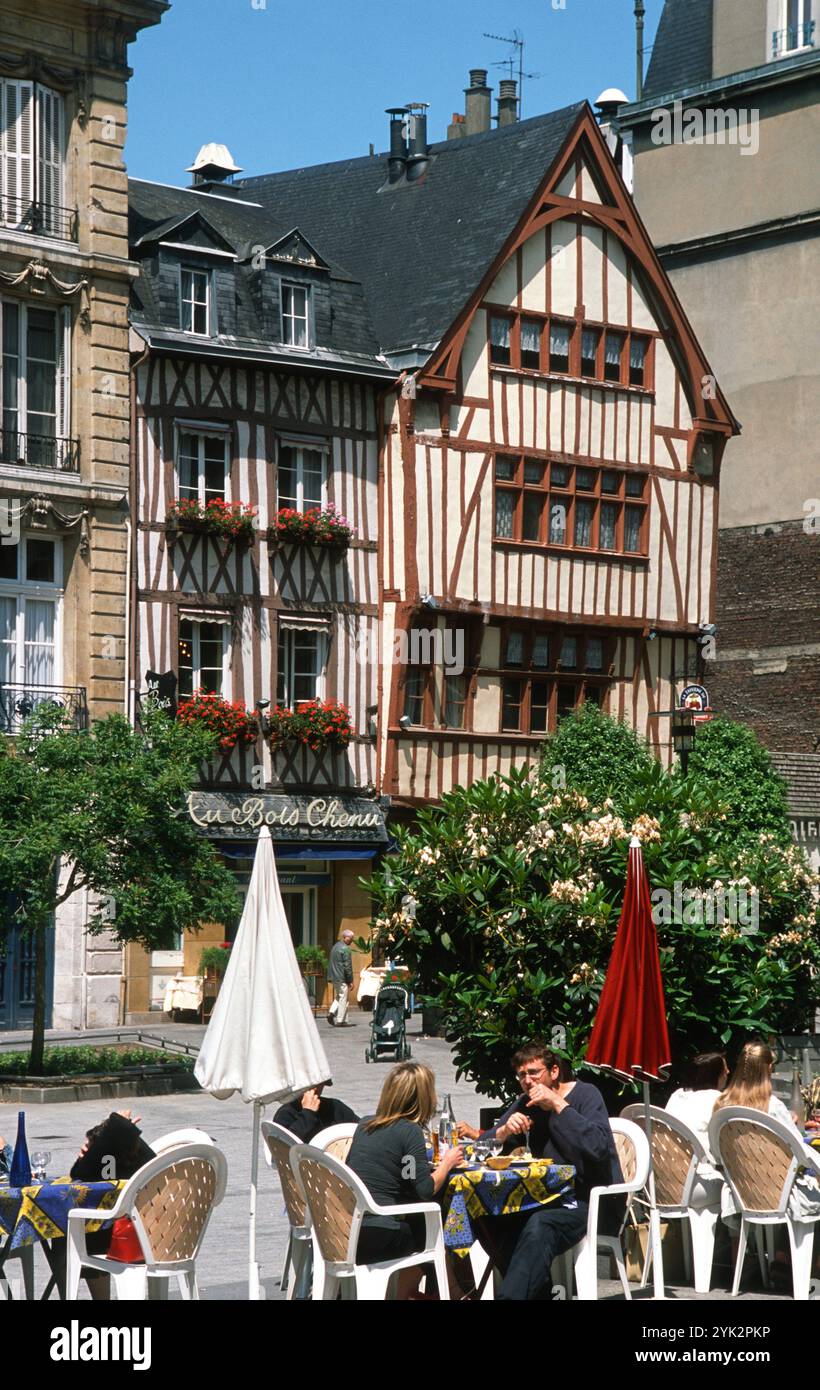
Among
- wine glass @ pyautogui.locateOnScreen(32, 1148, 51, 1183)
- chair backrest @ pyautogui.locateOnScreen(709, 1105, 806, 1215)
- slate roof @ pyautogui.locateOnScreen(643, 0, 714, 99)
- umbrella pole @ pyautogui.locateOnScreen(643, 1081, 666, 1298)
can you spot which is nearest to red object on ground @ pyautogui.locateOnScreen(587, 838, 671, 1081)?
umbrella pole @ pyautogui.locateOnScreen(643, 1081, 666, 1298)

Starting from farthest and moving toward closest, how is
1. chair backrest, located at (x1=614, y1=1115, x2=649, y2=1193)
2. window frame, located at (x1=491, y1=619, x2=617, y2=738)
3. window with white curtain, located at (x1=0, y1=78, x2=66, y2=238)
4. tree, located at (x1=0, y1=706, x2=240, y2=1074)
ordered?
window frame, located at (x1=491, y1=619, x2=617, y2=738)
window with white curtain, located at (x1=0, y1=78, x2=66, y2=238)
tree, located at (x1=0, y1=706, x2=240, y2=1074)
chair backrest, located at (x1=614, y1=1115, x2=649, y2=1193)

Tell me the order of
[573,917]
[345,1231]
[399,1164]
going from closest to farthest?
[345,1231] → [399,1164] → [573,917]

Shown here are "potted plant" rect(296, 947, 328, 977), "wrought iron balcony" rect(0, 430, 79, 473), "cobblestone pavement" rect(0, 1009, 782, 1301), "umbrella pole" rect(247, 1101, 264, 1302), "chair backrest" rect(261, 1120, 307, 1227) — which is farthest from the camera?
"potted plant" rect(296, 947, 328, 977)

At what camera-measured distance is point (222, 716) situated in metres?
31.0

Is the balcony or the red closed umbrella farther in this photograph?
the balcony

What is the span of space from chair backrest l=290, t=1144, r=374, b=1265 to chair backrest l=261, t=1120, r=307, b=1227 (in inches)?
11.0

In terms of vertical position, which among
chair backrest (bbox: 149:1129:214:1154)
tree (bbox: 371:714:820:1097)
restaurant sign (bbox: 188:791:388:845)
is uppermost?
restaurant sign (bbox: 188:791:388:845)

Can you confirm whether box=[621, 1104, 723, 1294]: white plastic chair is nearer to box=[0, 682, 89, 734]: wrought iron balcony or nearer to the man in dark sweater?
the man in dark sweater

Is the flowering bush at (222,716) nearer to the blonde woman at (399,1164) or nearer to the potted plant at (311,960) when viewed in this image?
the potted plant at (311,960)

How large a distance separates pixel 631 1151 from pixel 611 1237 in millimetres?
437

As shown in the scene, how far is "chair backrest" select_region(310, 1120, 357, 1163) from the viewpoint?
11180 mm

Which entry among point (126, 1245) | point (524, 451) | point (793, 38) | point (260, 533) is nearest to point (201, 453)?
point (260, 533)

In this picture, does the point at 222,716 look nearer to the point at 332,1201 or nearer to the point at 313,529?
the point at 313,529
